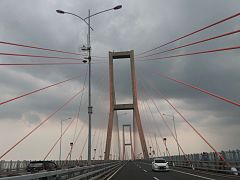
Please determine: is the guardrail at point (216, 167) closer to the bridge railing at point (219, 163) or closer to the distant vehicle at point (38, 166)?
the bridge railing at point (219, 163)

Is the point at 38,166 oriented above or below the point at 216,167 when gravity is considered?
above

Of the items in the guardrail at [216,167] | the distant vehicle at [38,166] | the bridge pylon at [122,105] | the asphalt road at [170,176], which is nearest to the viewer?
the distant vehicle at [38,166]

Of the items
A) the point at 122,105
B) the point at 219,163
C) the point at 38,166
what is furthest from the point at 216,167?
the point at 122,105

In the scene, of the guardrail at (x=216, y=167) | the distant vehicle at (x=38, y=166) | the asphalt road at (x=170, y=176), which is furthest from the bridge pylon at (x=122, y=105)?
the distant vehicle at (x=38, y=166)

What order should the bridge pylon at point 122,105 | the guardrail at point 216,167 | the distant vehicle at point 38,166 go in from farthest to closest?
the bridge pylon at point 122,105 → the guardrail at point 216,167 → the distant vehicle at point 38,166

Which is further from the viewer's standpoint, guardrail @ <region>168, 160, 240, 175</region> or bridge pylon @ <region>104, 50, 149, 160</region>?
bridge pylon @ <region>104, 50, 149, 160</region>

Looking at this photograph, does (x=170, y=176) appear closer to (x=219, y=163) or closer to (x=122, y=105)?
(x=219, y=163)

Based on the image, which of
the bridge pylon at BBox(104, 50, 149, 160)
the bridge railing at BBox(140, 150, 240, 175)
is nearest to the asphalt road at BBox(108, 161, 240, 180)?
the bridge railing at BBox(140, 150, 240, 175)

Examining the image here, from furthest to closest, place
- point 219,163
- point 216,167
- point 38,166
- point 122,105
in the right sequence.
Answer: point 122,105
point 216,167
point 219,163
point 38,166

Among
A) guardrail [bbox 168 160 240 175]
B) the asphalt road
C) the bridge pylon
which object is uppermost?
the bridge pylon

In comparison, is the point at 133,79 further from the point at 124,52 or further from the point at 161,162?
the point at 161,162

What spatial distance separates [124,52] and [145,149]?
18.2m

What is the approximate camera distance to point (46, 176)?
20.1 feet

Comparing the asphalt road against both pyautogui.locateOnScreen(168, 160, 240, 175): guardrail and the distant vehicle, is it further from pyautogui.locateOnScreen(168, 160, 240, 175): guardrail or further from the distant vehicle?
the distant vehicle
